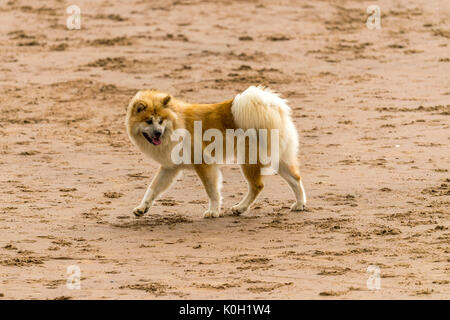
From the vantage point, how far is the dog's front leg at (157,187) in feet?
32.0

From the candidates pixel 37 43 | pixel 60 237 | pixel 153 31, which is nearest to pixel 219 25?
pixel 153 31

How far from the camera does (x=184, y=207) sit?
1041 centimetres

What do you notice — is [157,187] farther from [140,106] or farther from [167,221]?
[140,106]

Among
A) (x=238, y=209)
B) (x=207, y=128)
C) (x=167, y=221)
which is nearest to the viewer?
(x=207, y=128)

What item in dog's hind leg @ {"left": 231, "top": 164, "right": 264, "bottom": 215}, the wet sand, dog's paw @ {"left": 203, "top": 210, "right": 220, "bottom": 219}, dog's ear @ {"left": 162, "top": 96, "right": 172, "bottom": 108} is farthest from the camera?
dog's paw @ {"left": 203, "top": 210, "right": 220, "bottom": 219}

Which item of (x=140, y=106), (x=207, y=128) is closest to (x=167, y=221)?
(x=207, y=128)

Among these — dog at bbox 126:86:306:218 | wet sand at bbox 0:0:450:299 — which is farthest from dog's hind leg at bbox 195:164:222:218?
wet sand at bbox 0:0:450:299

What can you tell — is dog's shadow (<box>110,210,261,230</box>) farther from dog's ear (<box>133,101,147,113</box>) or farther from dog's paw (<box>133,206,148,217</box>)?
dog's ear (<box>133,101,147,113</box>)

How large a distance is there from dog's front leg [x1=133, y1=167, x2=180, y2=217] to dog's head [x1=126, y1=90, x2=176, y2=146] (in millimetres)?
405

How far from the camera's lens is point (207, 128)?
31.8ft

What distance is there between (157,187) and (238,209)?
0.89 meters

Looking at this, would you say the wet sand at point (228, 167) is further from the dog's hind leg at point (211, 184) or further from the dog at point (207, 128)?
the dog at point (207, 128)

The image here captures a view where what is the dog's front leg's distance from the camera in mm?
9750

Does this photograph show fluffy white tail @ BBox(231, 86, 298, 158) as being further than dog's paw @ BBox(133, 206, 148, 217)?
No
